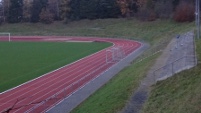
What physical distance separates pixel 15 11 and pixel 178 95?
6801 cm

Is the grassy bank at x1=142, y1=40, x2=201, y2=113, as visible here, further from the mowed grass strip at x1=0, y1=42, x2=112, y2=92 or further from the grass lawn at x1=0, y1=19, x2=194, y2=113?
the grass lawn at x1=0, y1=19, x2=194, y2=113

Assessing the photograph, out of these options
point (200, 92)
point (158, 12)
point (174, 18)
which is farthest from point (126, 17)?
point (200, 92)

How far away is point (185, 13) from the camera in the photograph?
186ft

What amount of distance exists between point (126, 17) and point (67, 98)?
53083mm

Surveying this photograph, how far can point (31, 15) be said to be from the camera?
250 feet

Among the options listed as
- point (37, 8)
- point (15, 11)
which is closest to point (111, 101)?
point (37, 8)

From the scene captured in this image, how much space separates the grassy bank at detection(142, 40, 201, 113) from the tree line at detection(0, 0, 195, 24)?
155 feet

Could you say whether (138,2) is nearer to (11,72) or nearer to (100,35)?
(100,35)

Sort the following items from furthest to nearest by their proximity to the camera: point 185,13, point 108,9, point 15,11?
1. point 15,11
2. point 108,9
3. point 185,13

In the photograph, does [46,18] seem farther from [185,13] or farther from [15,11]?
[185,13]

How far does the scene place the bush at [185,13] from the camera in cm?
5647

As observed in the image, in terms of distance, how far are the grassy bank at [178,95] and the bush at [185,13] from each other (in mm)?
41245

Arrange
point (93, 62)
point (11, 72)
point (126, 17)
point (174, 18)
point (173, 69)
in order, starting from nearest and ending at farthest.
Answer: point (173, 69) < point (11, 72) < point (93, 62) < point (174, 18) < point (126, 17)

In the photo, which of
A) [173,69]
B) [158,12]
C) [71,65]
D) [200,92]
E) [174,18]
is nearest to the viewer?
[200,92]
